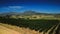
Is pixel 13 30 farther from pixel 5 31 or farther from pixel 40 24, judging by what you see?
pixel 40 24

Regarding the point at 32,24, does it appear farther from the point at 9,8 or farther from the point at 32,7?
the point at 9,8

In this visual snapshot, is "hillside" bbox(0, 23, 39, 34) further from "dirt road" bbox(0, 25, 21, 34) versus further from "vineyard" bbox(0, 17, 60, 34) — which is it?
"vineyard" bbox(0, 17, 60, 34)

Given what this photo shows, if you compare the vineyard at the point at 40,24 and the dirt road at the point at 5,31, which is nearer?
the dirt road at the point at 5,31

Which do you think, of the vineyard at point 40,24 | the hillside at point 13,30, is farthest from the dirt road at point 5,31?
the vineyard at point 40,24

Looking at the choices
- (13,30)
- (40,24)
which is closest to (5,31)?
(13,30)

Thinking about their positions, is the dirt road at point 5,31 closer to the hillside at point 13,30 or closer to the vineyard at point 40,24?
the hillside at point 13,30

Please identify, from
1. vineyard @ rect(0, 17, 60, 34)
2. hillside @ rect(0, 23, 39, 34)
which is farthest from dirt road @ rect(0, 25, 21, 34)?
vineyard @ rect(0, 17, 60, 34)

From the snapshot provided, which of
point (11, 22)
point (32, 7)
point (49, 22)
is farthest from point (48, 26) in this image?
point (11, 22)

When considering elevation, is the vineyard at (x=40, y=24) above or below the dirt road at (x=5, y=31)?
above

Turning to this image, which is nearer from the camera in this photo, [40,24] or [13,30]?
[13,30]
